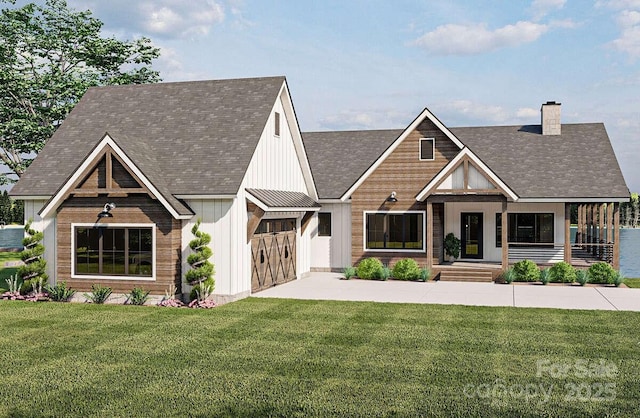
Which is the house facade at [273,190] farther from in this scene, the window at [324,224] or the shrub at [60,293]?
the shrub at [60,293]

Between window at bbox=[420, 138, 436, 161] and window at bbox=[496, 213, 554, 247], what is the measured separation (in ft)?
13.1

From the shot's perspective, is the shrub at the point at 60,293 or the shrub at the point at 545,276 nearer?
the shrub at the point at 60,293

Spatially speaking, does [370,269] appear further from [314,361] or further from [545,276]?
[314,361]

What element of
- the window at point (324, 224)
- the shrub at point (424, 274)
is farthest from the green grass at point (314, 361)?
the window at point (324, 224)

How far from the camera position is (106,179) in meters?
18.3

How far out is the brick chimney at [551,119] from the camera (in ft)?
94.3

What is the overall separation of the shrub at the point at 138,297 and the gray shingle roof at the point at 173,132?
9.28 ft

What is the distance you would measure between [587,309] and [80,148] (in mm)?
16843

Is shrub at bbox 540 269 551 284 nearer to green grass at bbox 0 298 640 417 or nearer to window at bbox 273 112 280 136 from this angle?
green grass at bbox 0 298 640 417

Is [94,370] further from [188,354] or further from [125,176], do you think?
[125,176]

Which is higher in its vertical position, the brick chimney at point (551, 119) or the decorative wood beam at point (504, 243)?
the brick chimney at point (551, 119)

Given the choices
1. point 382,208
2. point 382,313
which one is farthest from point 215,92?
point 382,313

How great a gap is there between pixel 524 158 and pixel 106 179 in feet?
58.9

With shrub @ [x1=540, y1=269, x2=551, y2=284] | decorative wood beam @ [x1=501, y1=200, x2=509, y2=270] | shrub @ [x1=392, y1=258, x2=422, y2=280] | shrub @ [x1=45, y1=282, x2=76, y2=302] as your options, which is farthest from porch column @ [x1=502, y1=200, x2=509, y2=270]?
shrub @ [x1=45, y1=282, x2=76, y2=302]
